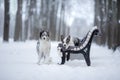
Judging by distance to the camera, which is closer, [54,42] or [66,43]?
[66,43]

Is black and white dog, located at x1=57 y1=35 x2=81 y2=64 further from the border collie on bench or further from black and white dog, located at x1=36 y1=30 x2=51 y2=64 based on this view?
black and white dog, located at x1=36 y1=30 x2=51 y2=64

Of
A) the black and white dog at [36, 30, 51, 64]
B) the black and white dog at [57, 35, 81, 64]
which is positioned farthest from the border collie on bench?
the black and white dog at [36, 30, 51, 64]

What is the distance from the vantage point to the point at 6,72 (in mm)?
9672

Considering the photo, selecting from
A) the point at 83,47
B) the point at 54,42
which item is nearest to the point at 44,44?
the point at 83,47

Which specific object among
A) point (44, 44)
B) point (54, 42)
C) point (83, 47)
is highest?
point (44, 44)

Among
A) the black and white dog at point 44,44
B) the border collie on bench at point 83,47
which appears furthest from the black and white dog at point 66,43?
the black and white dog at point 44,44

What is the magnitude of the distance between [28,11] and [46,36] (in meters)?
29.3

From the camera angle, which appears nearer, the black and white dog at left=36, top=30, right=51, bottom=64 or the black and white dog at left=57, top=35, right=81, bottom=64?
the black and white dog at left=36, top=30, right=51, bottom=64

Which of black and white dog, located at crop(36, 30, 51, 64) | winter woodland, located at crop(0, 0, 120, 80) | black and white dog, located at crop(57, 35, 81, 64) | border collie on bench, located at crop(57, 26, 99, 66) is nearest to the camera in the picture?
winter woodland, located at crop(0, 0, 120, 80)

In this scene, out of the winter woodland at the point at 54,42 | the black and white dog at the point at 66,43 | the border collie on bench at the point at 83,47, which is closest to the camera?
the winter woodland at the point at 54,42

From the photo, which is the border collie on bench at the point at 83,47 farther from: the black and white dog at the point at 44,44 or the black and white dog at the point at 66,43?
the black and white dog at the point at 44,44

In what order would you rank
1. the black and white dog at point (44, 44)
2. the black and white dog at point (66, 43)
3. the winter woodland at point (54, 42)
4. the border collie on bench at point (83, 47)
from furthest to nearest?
the black and white dog at point (66, 43) < the border collie on bench at point (83, 47) < the black and white dog at point (44, 44) < the winter woodland at point (54, 42)

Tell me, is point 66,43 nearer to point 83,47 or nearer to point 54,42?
point 83,47

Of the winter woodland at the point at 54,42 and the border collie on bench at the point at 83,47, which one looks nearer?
the winter woodland at the point at 54,42
